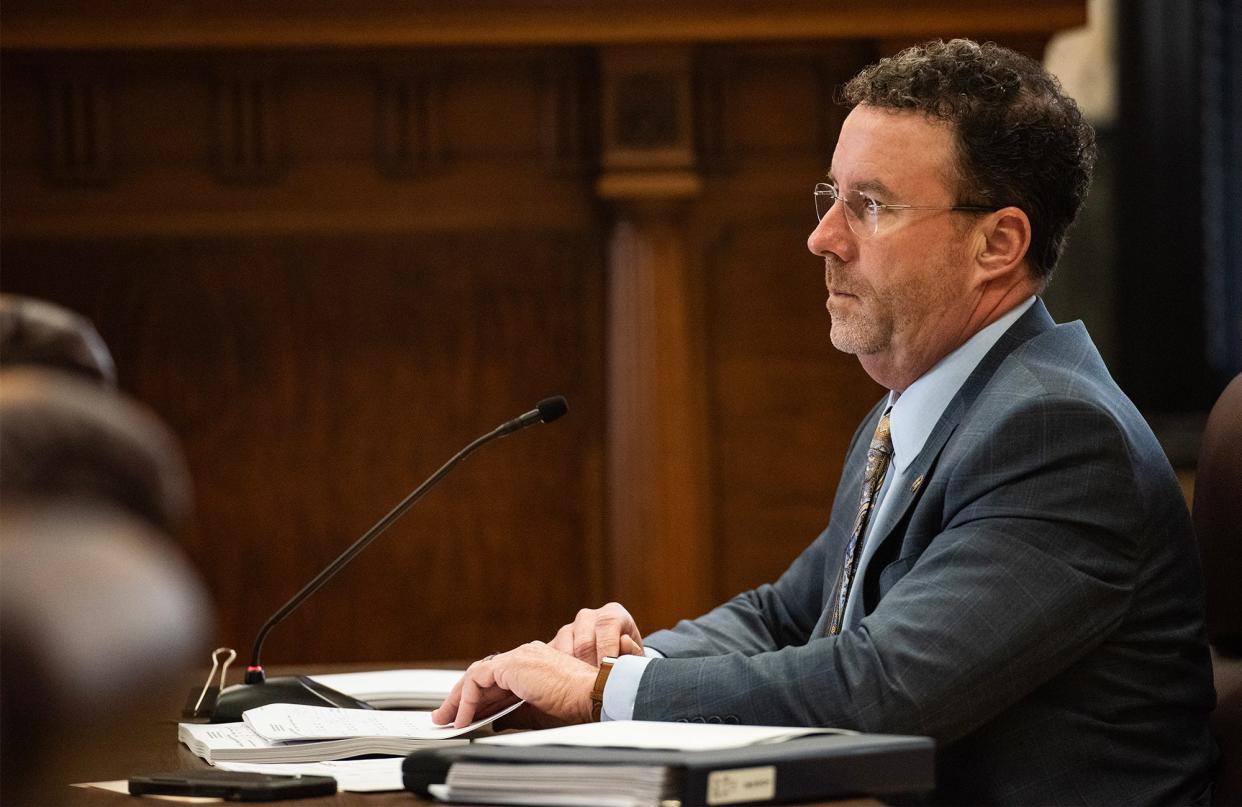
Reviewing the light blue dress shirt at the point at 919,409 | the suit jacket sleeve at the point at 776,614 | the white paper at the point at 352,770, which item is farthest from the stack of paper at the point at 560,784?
the suit jacket sleeve at the point at 776,614

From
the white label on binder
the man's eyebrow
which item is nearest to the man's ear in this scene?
the man's eyebrow

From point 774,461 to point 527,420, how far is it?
1876mm

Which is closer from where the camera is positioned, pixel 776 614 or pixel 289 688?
pixel 289 688

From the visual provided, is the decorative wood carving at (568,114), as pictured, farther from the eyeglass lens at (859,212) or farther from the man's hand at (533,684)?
the man's hand at (533,684)

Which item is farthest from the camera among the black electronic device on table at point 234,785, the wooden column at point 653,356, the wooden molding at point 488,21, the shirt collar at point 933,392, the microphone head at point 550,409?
the wooden column at point 653,356

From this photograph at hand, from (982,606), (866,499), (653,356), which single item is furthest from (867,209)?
(653,356)

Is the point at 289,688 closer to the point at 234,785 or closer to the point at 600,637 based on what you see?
the point at 600,637

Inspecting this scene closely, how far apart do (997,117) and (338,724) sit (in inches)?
41.6

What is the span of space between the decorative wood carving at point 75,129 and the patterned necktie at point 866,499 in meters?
2.50

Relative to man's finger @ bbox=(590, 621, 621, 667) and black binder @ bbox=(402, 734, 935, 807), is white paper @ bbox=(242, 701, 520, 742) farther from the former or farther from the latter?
black binder @ bbox=(402, 734, 935, 807)

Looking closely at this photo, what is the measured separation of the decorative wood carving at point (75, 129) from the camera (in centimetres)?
389

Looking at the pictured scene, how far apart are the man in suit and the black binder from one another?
0.24 m

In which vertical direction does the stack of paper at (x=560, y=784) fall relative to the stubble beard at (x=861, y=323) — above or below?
below

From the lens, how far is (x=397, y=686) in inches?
83.4
